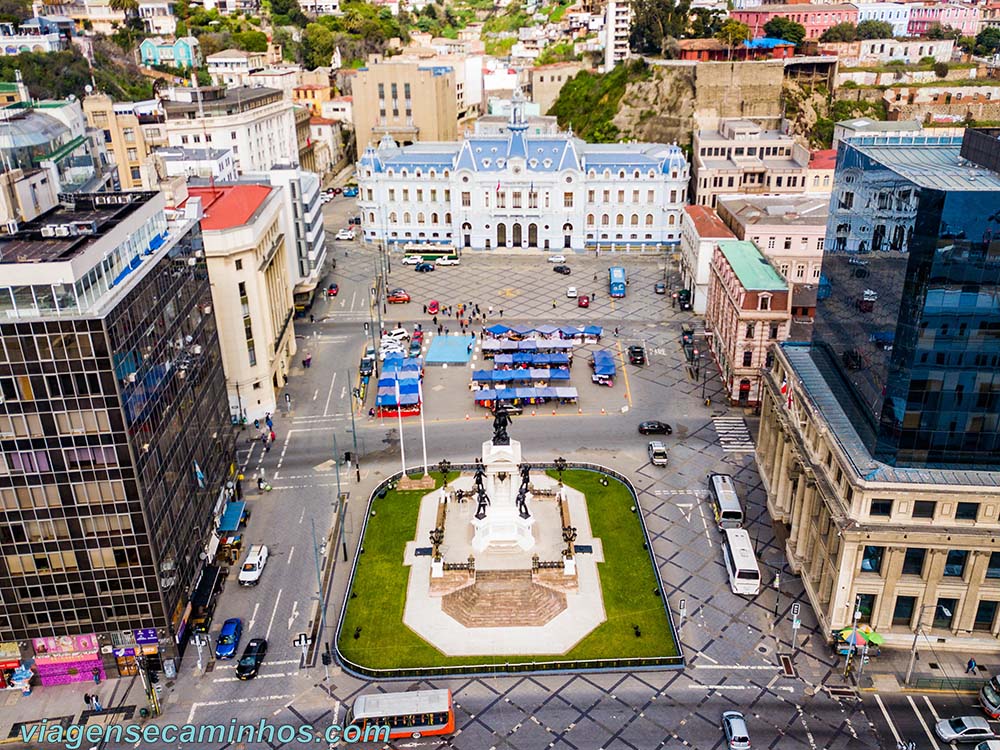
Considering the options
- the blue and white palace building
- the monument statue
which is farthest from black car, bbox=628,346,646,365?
the blue and white palace building

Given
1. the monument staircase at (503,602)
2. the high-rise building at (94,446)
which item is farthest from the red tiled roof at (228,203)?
the monument staircase at (503,602)

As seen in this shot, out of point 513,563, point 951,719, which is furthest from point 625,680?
point 951,719

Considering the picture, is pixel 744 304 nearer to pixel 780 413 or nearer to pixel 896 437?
pixel 780 413

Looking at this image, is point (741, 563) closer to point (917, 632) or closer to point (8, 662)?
point (917, 632)

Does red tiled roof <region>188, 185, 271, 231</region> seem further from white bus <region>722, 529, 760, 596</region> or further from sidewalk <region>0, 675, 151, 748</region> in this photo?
white bus <region>722, 529, 760, 596</region>

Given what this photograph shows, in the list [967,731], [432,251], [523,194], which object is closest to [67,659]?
[967,731]

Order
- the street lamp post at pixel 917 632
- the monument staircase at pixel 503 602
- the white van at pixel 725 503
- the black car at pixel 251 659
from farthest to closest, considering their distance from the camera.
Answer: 1. the white van at pixel 725 503
2. the monument staircase at pixel 503 602
3. the black car at pixel 251 659
4. the street lamp post at pixel 917 632

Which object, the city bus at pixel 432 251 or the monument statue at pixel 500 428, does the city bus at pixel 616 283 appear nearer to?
the city bus at pixel 432 251
